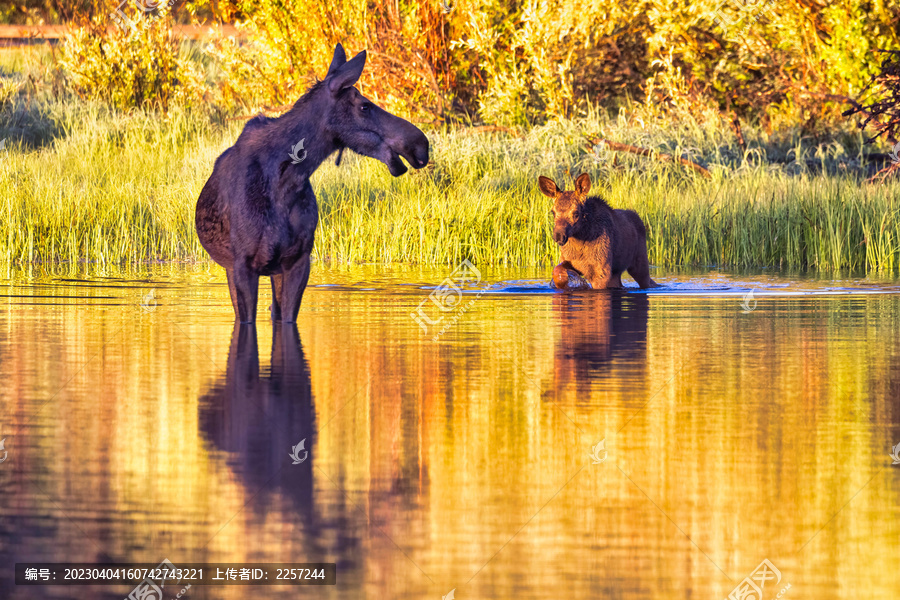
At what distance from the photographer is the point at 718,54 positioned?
27344 millimetres

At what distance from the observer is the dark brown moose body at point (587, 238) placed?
45.5ft

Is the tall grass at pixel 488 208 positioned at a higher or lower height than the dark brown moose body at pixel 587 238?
higher

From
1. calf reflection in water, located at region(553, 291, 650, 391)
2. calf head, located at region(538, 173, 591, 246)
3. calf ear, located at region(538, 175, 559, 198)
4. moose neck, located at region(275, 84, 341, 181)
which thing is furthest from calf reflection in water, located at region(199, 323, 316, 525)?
calf ear, located at region(538, 175, 559, 198)

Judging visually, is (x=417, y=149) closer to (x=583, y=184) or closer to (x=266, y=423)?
(x=583, y=184)

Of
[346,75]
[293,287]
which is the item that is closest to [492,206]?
[346,75]

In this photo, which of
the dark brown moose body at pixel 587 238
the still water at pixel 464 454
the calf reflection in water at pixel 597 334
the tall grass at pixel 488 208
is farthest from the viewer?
the tall grass at pixel 488 208

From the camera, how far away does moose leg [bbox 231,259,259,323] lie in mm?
9847

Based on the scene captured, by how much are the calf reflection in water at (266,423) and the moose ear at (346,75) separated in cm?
235

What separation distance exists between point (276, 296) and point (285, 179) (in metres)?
1.04

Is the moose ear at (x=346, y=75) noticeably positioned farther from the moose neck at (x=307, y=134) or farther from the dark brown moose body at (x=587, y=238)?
the dark brown moose body at (x=587, y=238)
